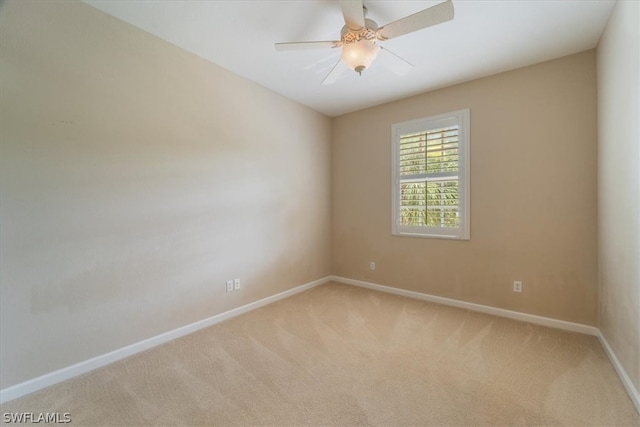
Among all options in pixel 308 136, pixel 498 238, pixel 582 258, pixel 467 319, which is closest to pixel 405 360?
pixel 467 319

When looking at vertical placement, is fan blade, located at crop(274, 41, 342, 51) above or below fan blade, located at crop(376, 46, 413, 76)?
below

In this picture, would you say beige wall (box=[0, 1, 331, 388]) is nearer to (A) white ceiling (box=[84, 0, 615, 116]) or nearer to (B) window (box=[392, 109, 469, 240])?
(A) white ceiling (box=[84, 0, 615, 116])

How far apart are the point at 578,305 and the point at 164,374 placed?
11.8ft

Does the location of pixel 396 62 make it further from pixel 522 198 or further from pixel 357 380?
pixel 357 380

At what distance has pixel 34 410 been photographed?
1.62 m

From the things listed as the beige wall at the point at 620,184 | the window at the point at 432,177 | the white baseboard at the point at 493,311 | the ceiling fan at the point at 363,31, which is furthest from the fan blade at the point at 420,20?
the white baseboard at the point at 493,311

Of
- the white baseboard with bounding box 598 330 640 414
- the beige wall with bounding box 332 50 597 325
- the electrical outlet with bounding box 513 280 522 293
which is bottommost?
the white baseboard with bounding box 598 330 640 414

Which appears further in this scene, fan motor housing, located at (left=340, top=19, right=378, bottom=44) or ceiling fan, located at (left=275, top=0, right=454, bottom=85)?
fan motor housing, located at (left=340, top=19, right=378, bottom=44)

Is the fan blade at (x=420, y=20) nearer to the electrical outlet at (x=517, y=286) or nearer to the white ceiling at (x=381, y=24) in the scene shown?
the white ceiling at (x=381, y=24)

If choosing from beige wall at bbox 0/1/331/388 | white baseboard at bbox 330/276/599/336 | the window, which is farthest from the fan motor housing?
white baseboard at bbox 330/276/599/336

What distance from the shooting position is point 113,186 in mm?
2131

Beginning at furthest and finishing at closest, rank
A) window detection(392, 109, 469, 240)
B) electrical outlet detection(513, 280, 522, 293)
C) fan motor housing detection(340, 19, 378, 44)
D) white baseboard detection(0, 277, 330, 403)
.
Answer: window detection(392, 109, 469, 240), electrical outlet detection(513, 280, 522, 293), fan motor housing detection(340, 19, 378, 44), white baseboard detection(0, 277, 330, 403)

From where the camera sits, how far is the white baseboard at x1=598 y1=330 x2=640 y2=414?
1.62 metres

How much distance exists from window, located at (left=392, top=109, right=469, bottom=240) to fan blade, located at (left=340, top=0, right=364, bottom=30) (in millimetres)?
1892
